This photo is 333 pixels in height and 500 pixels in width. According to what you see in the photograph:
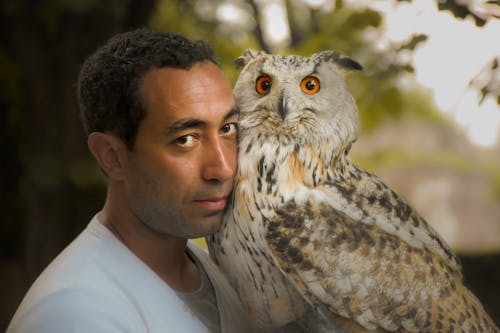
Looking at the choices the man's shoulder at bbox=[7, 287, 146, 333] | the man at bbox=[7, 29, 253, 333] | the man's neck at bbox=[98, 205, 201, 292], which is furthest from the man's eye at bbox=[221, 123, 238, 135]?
the man's shoulder at bbox=[7, 287, 146, 333]

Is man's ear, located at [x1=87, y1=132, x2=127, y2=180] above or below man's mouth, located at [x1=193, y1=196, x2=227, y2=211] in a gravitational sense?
above

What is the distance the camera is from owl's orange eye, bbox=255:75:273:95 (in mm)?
2043

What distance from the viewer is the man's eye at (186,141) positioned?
1.73 m

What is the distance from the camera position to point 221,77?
182 centimetres

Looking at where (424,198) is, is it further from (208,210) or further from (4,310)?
(208,210)

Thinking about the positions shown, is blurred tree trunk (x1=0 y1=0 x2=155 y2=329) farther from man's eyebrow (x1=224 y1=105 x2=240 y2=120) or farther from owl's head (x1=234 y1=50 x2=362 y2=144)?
man's eyebrow (x1=224 y1=105 x2=240 y2=120)

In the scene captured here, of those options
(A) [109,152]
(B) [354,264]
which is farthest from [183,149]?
(B) [354,264]

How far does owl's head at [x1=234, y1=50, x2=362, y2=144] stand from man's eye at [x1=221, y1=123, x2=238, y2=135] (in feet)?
0.19

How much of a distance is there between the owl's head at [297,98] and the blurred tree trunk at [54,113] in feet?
11.1

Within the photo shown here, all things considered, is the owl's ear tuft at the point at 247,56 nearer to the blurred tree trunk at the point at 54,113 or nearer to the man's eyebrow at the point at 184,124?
the man's eyebrow at the point at 184,124

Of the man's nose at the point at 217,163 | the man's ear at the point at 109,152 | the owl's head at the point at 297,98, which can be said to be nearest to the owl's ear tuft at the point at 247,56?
the owl's head at the point at 297,98

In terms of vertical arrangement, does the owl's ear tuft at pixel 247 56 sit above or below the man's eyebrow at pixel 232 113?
above

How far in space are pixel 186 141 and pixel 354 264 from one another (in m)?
0.63

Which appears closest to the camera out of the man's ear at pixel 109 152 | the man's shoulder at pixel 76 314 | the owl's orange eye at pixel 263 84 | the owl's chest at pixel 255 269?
the man's shoulder at pixel 76 314
